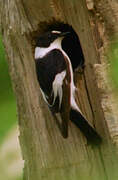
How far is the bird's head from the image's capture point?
9.94ft

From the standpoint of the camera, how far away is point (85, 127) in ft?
9.05

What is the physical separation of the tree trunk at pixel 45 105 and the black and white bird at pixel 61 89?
3.0 inches

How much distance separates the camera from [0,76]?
1.46 m

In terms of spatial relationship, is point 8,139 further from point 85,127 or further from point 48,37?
point 48,37

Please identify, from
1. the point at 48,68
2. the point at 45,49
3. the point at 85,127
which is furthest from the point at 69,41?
the point at 85,127

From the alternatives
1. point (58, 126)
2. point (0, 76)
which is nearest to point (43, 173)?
point (58, 126)

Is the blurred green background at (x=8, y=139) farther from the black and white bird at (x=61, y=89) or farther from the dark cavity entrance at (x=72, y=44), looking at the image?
the dark cavity entrance at (x=72, y=44)

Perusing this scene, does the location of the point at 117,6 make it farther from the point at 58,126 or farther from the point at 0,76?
the point at 0,76

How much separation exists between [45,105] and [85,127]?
398 mm

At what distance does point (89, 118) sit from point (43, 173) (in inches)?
23.0

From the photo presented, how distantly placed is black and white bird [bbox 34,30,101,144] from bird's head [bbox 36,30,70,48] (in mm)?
37

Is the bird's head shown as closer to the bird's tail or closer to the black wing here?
the black wing

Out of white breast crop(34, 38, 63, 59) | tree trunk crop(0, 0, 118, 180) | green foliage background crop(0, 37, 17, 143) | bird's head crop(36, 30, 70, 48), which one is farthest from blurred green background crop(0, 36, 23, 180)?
bird's head crop(36, 30, 70, 48)

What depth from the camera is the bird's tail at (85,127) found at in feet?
8.89
